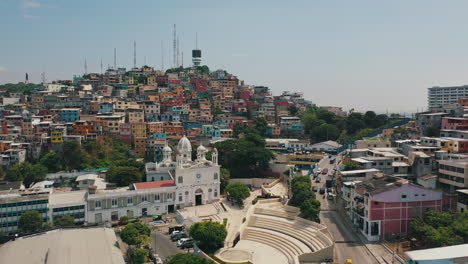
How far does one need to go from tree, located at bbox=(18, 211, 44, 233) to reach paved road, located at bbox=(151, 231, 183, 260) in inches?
455

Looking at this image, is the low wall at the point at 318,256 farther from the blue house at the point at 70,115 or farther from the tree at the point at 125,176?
the blue house at the point at 70,115

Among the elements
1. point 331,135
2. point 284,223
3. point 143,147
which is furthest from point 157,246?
point 331,135

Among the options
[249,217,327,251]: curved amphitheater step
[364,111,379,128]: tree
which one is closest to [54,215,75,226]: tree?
[249,217,327,251]: curved amphitheater step

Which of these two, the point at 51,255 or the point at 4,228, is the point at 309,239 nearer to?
the point at 51,255

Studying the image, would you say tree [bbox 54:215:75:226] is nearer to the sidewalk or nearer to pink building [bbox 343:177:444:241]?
the sidewalk

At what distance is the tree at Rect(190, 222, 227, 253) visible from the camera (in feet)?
109

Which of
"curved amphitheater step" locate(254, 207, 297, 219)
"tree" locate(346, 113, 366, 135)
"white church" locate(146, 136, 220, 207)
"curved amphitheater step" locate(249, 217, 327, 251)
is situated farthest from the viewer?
"tree" locate(346, 113, 366, 135)

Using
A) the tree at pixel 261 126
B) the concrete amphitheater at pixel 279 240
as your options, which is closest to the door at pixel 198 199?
the concrete amphitheater at pixel 279 240

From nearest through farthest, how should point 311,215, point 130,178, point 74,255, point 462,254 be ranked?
point 462,254 → point 74,255 → point 311,215 → point 130,178

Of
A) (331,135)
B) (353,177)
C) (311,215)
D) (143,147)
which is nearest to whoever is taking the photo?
(311,215)

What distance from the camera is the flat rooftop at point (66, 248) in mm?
29031

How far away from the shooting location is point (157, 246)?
34844mm

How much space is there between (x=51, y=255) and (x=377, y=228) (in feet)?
90.8

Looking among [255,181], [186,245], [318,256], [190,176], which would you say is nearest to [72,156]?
[190,176]
